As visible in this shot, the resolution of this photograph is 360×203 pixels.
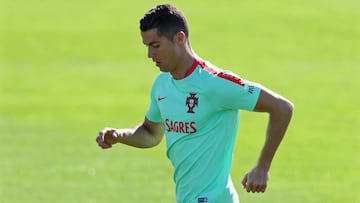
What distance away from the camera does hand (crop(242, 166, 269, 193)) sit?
8180 mm

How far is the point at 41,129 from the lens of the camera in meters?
20.1

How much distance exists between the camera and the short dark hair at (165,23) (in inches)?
330

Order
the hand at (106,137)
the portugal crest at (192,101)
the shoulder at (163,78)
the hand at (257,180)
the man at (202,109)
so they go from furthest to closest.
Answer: the hand at (106,137), the shoulder at (163,78), the portugal crest at (192,101), the man at (202,109), the hand at (257,180)

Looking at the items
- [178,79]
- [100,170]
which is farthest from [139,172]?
[178,79]

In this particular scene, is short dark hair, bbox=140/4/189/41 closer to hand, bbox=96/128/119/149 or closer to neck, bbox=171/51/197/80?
neck, bbox=171/51/197/80

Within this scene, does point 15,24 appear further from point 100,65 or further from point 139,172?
point 139,172

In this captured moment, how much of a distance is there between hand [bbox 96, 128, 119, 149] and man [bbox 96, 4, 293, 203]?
1.77 feet

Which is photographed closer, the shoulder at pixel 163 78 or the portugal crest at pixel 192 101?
the portugal crest at pixel 192 101

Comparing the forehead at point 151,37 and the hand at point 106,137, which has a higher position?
the forehead at point 151,37

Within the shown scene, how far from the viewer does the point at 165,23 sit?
8398 millimetres

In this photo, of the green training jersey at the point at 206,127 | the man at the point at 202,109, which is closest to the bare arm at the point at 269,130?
the man at the point at 202,109

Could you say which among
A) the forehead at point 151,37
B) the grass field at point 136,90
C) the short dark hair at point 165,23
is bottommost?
the grass field at point 136,90

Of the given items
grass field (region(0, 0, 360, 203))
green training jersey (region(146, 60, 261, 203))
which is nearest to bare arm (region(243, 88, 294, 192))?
green training jersey (region(146, 60, 261, 203))

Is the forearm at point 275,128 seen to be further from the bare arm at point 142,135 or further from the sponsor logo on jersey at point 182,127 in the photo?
the bare arm at point 142,135
